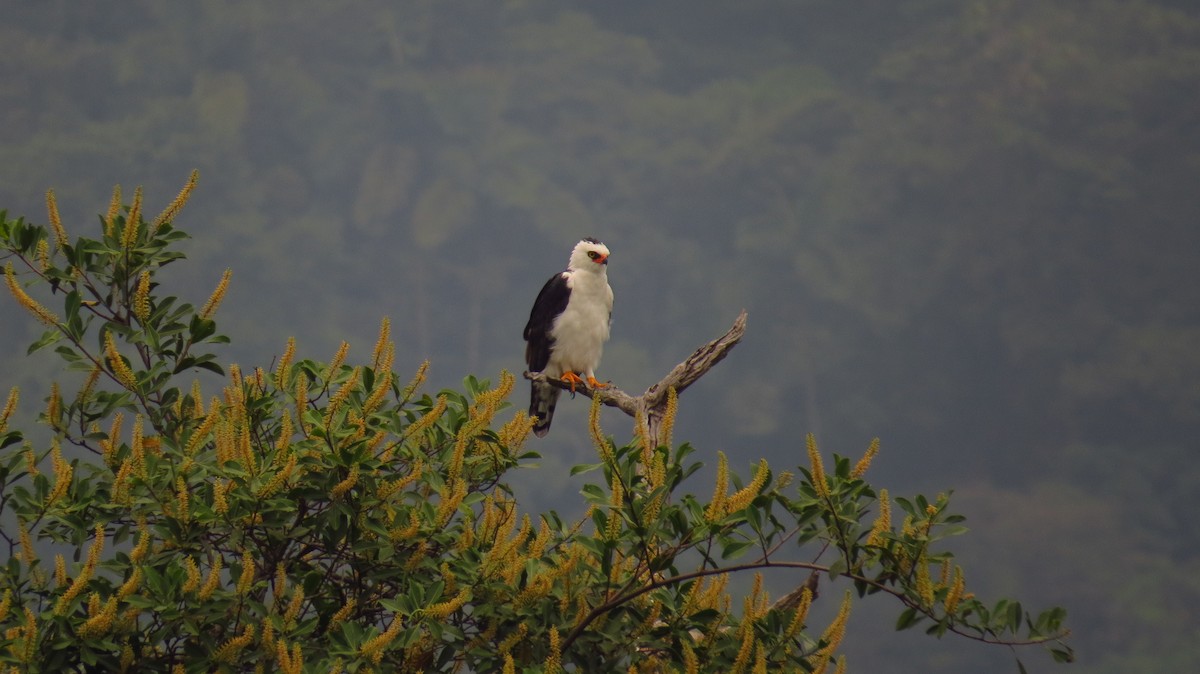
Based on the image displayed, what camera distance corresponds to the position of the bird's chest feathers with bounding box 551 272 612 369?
927cm

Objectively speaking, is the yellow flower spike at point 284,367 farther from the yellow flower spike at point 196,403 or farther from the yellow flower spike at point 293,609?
the yellow flower spike at point 293,609

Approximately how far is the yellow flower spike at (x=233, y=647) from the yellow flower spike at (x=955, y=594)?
212 cm

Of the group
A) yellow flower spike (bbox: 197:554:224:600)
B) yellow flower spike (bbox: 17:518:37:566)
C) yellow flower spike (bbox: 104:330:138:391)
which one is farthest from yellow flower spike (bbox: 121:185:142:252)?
yellow flower spike (bbox: 197:554:224:600)

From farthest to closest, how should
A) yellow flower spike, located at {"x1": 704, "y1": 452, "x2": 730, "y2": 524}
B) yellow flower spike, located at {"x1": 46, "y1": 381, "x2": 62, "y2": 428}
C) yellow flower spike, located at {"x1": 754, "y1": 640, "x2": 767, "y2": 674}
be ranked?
yellow flower spike, located at {"x1": 46, "y1": 381, "x2": 62, "y2": 428} → yellow flower spike, located at {"x1": 754, "y1": 640, "x2": 767, "y2": 674} → yellow flower spike, located at {"x1": 704, "y1": 452, "x2": 730, "y2": 524}

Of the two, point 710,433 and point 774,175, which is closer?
point 710,433

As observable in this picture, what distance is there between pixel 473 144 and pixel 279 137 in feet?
26.3

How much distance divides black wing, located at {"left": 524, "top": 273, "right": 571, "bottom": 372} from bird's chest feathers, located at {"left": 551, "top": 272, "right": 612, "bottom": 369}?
0.17ft

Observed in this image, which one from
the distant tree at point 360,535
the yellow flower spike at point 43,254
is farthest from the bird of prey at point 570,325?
the yellow flower spike at point 43,254

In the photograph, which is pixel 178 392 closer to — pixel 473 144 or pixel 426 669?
pixel 426 669

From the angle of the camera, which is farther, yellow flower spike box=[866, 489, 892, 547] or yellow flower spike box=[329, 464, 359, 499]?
yellow flower spike box=[329, 464, 359, 499]

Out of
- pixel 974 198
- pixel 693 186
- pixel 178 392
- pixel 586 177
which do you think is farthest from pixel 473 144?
pixel 178 392

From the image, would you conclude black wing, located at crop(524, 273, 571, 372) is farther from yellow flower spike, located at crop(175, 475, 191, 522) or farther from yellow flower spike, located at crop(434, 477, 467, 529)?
yellow flower spike, located at crop(175, 475, 191, 522)

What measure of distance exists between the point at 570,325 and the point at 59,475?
515cm

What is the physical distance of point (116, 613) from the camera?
4156 mm
